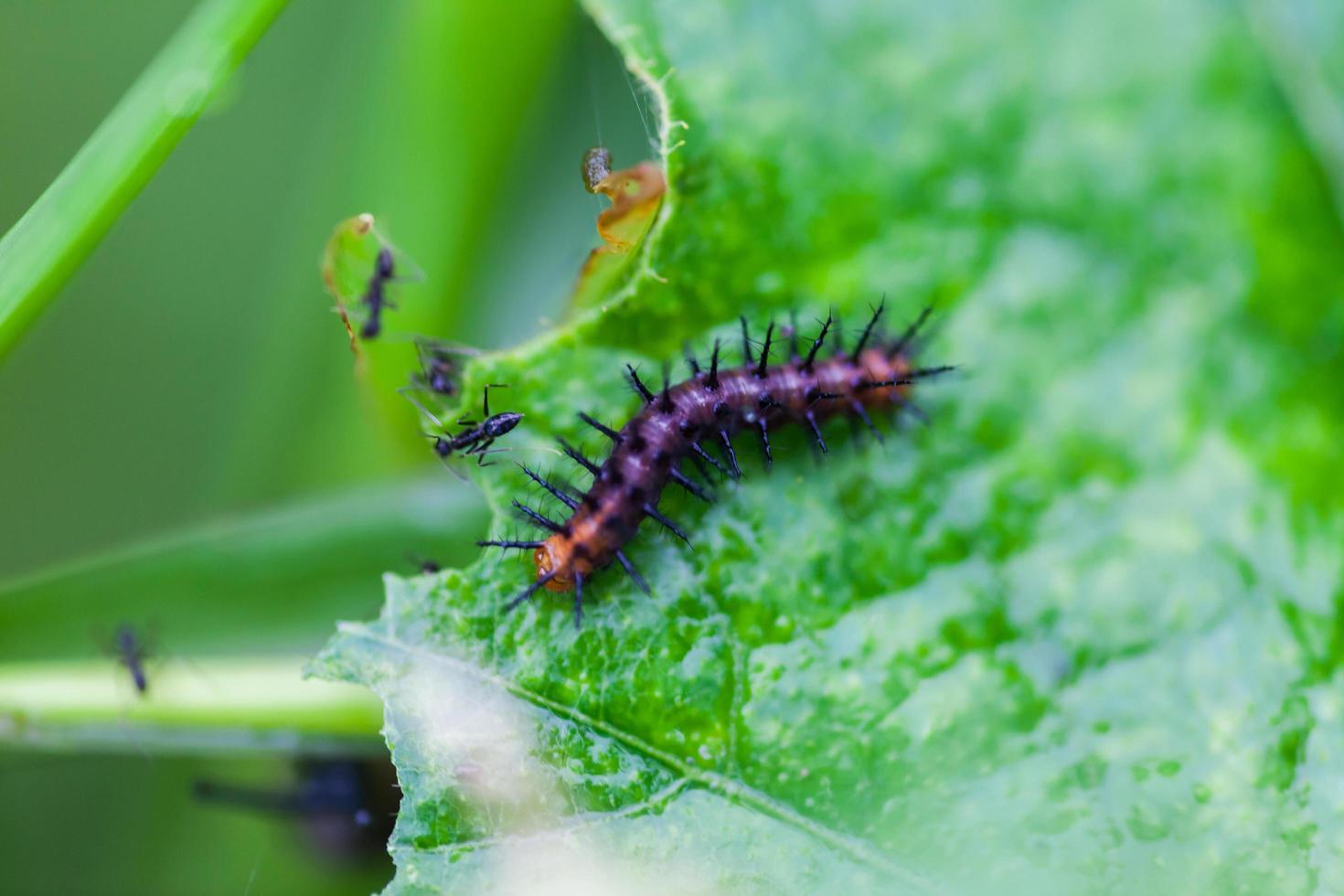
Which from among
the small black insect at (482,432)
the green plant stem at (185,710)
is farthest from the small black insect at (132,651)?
the small black insect at (482,432)

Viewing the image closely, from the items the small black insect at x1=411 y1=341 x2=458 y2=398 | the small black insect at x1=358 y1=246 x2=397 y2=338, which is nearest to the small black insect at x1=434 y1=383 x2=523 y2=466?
the small black insect at x1=411 y1=341 x2=458 y2=398

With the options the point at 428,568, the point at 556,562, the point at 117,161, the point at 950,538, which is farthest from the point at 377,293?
the point at 950,538

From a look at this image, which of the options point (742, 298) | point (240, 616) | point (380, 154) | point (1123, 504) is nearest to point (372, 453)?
point (240, 616)

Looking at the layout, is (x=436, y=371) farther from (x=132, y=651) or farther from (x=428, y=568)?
(x=132, y=651)

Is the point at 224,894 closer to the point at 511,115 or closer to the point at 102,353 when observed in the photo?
the point at 102,353

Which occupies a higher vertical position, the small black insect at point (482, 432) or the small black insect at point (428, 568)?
the small black insect at point (482, 432)

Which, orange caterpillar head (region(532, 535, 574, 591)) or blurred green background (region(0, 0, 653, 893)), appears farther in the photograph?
blurred green background (region(0, 0, 653, 893))

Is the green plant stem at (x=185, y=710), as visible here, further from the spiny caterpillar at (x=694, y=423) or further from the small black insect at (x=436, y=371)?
the small black insect at (x=436, y=371)

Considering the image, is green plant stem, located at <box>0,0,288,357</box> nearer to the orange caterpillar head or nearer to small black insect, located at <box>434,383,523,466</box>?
small black insect, located at <box>434,383,523,466</box>
